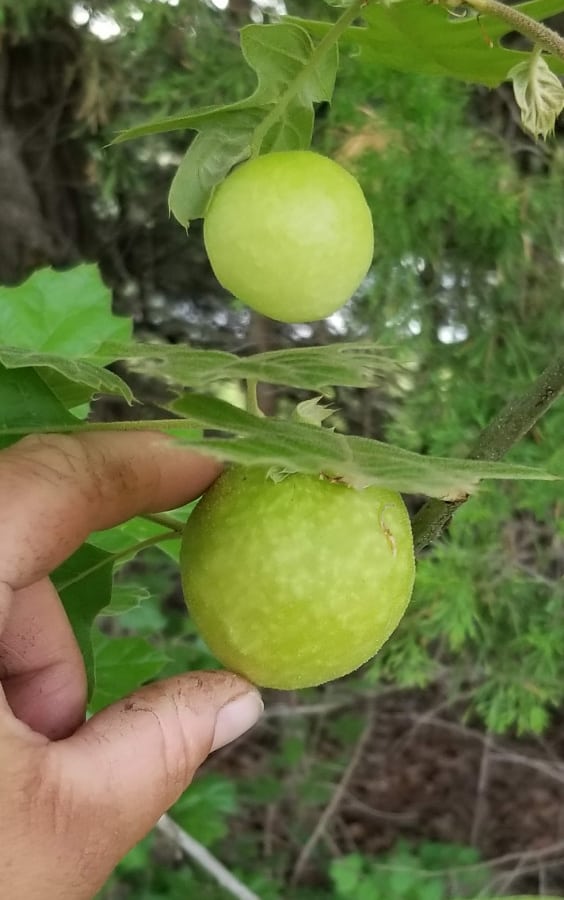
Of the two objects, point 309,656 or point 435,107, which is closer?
point 309,656

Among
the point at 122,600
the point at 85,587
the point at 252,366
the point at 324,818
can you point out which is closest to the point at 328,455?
the point at 252,366

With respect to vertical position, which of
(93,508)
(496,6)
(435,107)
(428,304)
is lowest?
(428,304)

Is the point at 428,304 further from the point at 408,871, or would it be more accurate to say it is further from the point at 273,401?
the point at 408,871

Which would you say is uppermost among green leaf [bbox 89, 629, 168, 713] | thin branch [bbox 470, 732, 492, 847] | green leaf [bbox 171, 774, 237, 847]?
green leaf [bbox 89, 629, 168, 713]

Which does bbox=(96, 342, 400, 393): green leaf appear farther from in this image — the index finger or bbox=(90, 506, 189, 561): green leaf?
bbox=(90, 506, 189, 561): green leaf

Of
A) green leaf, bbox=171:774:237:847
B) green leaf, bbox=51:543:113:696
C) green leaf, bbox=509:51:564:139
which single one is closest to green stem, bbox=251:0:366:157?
green leaf, bbox=509:51:564:139

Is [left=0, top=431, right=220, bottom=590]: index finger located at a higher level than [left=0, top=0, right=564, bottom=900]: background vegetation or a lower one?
→ higher

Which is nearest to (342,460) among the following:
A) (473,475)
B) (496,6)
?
(473,475)
